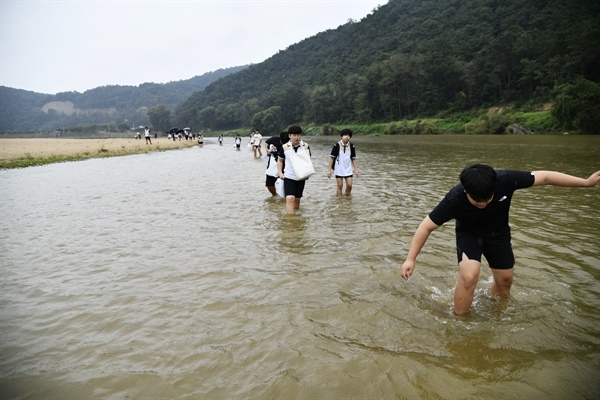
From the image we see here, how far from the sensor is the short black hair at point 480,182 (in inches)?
119

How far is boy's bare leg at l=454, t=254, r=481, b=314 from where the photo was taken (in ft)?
11.4

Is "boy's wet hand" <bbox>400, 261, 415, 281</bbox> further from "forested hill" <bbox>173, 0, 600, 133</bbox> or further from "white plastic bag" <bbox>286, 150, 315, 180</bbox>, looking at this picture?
"forested hill" <bbox>173, 0, 600, 133</bbox>

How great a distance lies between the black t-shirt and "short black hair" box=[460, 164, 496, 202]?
294mm

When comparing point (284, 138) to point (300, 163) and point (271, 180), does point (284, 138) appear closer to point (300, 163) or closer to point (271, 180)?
point (300, 163)

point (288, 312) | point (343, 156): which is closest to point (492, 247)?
point (288, 312)

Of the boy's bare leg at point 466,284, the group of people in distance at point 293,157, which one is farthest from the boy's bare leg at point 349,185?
the boy's bare leg at point 466,284

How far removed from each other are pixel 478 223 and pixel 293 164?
15.6 feet

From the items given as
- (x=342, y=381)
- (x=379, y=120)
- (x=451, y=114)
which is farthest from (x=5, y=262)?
(x=379, y=120)

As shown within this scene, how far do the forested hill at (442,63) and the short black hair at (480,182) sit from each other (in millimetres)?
63550

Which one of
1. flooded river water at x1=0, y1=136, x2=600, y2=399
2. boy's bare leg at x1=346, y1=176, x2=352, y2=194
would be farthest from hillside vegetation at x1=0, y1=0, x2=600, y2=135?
flooded river water at x1=0, y1=136, x2=600, y2=399

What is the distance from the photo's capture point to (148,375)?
2.92 metres

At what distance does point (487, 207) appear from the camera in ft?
11.3

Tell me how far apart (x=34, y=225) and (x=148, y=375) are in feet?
23.0

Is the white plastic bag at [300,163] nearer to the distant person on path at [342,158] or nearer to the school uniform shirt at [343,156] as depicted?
the distant person on path at [342,158]
